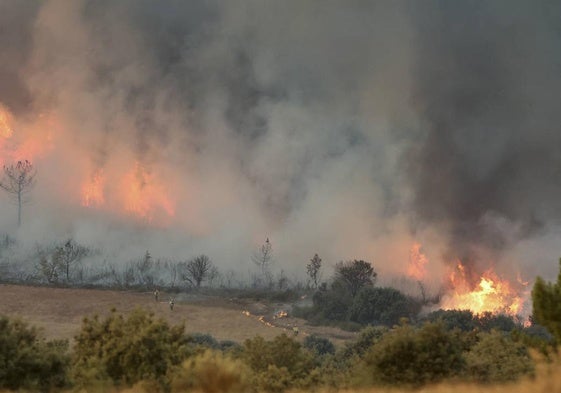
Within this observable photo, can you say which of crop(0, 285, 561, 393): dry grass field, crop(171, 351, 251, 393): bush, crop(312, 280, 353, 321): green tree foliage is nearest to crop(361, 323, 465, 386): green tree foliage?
crop(171, 351, 251, 393): bush

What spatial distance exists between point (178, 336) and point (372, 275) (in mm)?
107017

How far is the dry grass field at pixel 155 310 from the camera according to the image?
Result: 302ft

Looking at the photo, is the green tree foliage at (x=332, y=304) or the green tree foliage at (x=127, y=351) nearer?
the green tree foliage at (x=127, y=351)

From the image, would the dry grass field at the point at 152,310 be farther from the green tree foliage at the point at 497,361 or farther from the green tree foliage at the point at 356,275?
the green tree foliage at the point at 497,361

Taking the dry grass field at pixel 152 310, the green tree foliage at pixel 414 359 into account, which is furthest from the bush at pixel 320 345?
the green tree foliage at pixel 414 359

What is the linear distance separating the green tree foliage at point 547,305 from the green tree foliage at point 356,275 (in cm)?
9993

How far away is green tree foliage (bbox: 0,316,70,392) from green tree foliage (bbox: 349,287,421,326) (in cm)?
8321

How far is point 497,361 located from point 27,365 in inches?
988

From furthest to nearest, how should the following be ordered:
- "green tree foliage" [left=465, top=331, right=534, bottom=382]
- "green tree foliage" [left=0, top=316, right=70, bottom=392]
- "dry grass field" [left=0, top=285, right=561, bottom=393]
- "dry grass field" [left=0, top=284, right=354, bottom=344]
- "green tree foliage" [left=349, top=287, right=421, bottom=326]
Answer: "green tree foliage" [left=349, top=287, right=421, bottom=326] → "dry grass field" [left=0, top=284, right=354, bottom=344] → "dry grass field" [left=0, top=285, right=561, bottom=393] → "green tree foliage" [left=465, top=331, right=534, bottom=382] → "green tree foliage" [left=0, top=316, right=70, bottom=392]

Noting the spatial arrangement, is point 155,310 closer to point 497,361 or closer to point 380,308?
point 380,308

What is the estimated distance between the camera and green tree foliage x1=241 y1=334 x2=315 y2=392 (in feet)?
109

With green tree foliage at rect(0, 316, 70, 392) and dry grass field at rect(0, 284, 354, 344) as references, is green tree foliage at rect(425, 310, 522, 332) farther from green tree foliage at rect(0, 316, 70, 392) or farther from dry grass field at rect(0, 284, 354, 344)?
green tree foliage at rect(0, 316, 70, 392)

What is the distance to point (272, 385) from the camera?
31594mm

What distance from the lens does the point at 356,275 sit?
13325 centimetres
